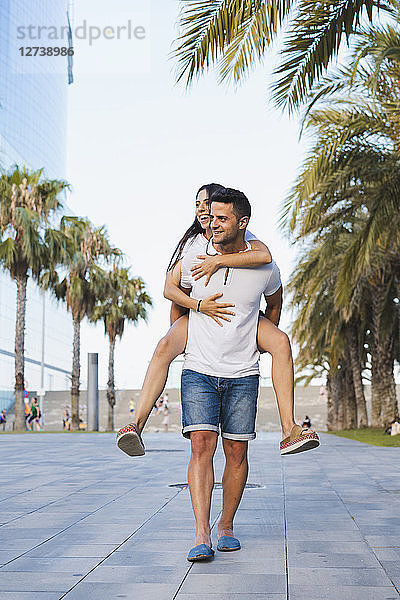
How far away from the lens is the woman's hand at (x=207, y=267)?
446 cm

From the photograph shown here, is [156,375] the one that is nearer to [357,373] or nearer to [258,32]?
[258,32]

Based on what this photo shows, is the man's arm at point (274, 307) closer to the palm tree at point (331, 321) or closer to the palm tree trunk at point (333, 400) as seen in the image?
the palm tree at point (331, 321)

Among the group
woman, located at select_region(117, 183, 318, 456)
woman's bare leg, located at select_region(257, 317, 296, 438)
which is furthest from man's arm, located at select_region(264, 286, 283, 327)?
woman's bare leg, located at select_region(257, 317, 296, 438)

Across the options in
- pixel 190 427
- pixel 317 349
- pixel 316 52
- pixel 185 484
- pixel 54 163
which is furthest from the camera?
pixel 54 163

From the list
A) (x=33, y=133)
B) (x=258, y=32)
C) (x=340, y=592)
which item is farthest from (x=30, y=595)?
(x=33, y=133)

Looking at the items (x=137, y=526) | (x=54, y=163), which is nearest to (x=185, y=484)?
(x=137, y=526)

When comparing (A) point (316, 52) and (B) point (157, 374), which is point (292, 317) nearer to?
(A) point (316, 52)

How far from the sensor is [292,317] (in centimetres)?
3322

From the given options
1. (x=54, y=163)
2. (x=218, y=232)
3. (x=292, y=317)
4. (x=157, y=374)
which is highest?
(x=54, y=163)

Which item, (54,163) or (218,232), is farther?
(54,163)

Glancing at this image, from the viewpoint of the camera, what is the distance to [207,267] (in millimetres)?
4484

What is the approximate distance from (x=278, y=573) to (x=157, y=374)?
1.24m

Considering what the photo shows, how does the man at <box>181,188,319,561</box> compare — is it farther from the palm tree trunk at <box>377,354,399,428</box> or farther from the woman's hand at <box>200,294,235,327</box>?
the palm tree trunk at <box>377,354,399,428</box>

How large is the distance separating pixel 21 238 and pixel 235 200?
25056 millimetres
